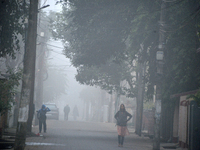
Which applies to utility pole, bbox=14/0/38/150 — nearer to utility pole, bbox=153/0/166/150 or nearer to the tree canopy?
utility pole, bbox=153/0/166/150

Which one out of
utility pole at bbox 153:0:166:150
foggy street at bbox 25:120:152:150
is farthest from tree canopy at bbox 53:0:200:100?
foggy street at bbox 25:120:152:150

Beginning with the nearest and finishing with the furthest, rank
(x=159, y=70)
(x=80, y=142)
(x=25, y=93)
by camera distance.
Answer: (x=25, y=93) → (x=159, y=70) → (x=80, y=142)

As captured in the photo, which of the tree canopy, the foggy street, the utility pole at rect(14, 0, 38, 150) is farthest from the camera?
the tree canopy

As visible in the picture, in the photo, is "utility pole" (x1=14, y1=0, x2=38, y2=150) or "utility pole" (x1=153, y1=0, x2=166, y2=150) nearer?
"utility pole" (x1=14, y1=0, x2=38, y2=150)

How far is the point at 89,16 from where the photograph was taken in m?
20.8

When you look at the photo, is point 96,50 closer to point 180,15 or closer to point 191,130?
point 180,15

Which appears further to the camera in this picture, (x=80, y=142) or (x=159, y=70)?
(x=80, y=142)

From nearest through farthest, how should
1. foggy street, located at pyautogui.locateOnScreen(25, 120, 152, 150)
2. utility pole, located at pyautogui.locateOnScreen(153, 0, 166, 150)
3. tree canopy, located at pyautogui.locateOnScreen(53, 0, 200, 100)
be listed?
foggy street, located at pyautogui.locateOnScreen(25, 120, 152, 150)
utility pole, located at pyautogui.locateOnScreen(153, 0, 166, 150)
tree canopy, located at pyautogui.locateOnScreen(53, 0, 200, 100)

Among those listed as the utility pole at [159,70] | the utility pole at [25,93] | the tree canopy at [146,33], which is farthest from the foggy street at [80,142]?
the tree canopy at [146,33]

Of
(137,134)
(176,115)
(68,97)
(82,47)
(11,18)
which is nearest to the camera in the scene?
(11,18)

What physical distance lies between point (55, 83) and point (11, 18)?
190 feet

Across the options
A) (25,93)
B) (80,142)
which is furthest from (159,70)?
(25,93)

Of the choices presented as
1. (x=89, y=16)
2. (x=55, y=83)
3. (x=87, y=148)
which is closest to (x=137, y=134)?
(x=89, y=16)

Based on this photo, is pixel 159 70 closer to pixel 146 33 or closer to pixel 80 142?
pixel 146 33
